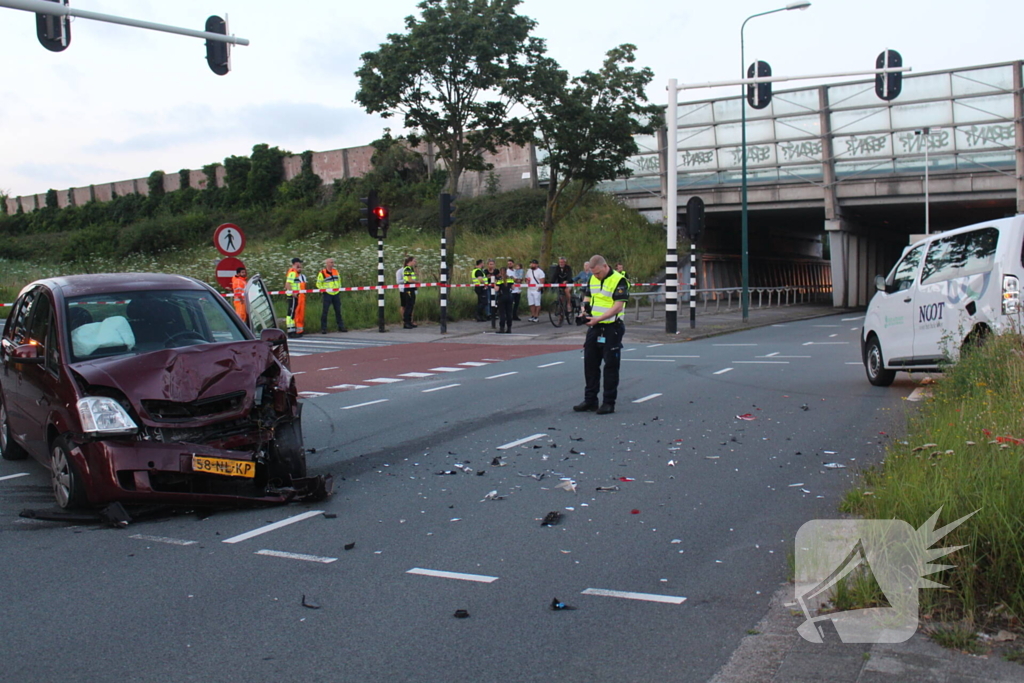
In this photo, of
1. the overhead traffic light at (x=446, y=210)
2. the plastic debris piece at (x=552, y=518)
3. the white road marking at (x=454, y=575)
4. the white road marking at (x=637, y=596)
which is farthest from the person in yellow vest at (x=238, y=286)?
the white road marking at (x=637, y=596)

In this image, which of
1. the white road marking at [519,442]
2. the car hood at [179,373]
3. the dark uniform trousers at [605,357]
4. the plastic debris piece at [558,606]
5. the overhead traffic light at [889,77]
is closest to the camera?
the plastic debris piece at [558,606]

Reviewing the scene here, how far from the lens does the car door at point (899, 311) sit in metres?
11.6

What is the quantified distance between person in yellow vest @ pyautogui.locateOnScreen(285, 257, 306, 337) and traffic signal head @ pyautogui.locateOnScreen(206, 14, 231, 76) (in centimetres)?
678

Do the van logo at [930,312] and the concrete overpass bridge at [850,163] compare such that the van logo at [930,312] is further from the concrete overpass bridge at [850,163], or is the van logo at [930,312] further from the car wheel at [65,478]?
the concrete overpass bridge at [850,163]

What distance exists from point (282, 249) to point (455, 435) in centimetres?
3341

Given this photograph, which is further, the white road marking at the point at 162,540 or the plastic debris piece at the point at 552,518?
the plastic debris piece at the point at 552,518

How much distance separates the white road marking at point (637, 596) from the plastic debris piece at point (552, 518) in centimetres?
127

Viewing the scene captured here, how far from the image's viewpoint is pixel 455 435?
9352 mm

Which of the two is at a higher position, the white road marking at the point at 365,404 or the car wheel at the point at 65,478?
the car wheel at the point at 65,478

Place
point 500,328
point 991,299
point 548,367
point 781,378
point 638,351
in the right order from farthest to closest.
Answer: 1. point 500,328
2. point 638,351
3. point 548,367
4. point 781,378
5. point 991,299

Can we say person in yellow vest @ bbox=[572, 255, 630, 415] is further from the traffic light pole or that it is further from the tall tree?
the tall tree

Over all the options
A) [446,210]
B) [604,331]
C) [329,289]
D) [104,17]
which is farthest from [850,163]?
[604,331]

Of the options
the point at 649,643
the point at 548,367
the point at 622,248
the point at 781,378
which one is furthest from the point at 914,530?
the point at 622,248

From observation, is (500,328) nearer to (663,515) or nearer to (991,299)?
(991,299)
